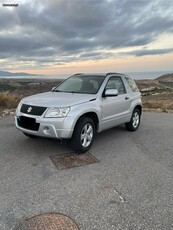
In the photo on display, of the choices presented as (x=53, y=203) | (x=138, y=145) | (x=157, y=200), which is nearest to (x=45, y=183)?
(x=53, y=203)

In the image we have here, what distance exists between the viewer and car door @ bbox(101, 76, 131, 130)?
5.86 meters

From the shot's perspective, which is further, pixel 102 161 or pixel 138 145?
pixel 138 145

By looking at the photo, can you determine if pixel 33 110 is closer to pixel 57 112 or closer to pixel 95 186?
pixel 57 112

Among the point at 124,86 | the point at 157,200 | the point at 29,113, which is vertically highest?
the point at 124,86

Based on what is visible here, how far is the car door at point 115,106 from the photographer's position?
5865 millimetres

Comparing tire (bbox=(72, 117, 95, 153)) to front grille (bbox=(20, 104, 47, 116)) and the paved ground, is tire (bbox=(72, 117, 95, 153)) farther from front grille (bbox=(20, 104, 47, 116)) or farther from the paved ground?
front grille (bbox=(20, 104, 47, 116))

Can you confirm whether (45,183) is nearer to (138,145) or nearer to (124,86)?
(138,145)

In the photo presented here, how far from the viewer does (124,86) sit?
680 centimetres

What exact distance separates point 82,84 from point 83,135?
1.59m

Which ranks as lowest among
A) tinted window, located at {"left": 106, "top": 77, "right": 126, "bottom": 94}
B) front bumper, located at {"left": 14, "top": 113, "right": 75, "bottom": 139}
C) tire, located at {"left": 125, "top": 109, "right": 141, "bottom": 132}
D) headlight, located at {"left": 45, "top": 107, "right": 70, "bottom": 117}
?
tire, located at {"left": 125, "top": 109, "right": 141, "bottom": 132}

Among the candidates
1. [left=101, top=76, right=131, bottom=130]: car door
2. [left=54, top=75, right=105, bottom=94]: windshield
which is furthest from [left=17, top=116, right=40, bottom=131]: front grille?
[left=101, top=76, right=131, bottom=130]: car door

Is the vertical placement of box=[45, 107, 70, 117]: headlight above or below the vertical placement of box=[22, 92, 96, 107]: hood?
below

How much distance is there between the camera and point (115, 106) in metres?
6.20

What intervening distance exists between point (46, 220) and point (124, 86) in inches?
185
